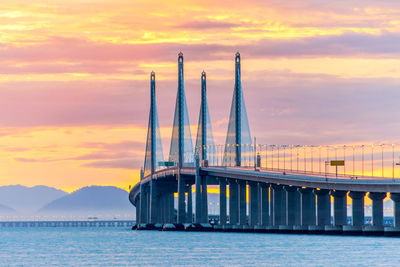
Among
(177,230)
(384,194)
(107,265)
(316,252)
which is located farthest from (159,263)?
(177,230)

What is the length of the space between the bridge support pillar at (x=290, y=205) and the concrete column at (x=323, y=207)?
5.56m

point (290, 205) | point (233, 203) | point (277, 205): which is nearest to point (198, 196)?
point (233, 203)

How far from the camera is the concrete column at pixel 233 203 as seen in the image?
167 metres

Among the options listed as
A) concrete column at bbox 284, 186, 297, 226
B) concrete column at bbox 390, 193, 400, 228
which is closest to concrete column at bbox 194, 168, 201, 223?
concrete column at bbox 284, 186, 297, 226

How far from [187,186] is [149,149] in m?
12.4

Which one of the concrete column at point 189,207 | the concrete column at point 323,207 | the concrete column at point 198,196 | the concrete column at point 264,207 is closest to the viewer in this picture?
the concrete column at point 323,207

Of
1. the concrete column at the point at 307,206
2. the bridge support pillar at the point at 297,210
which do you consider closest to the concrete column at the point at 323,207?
the concrete column at the point at 307,206

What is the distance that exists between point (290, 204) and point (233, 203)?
55.7 ft

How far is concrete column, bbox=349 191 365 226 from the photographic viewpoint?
464 ft

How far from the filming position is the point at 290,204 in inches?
6024

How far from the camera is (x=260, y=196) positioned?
170250 millimetres

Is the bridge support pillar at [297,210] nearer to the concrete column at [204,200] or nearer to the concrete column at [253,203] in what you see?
the concrete column at [253,203]

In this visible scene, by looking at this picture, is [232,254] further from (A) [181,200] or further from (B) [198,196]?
(A) [181,200]

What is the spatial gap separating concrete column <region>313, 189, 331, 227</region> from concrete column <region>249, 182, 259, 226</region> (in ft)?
57.0
